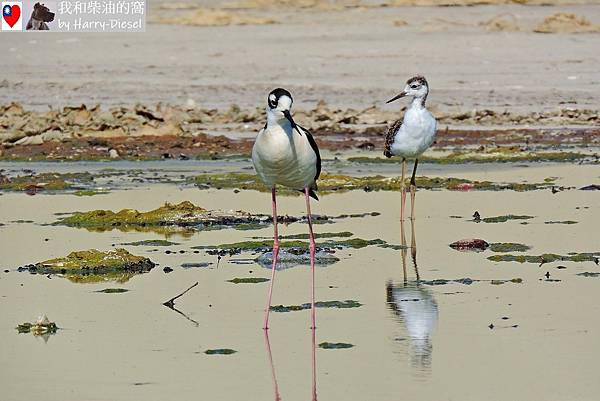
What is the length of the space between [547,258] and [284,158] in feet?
9.06

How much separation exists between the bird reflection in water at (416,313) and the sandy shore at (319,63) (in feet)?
56.8

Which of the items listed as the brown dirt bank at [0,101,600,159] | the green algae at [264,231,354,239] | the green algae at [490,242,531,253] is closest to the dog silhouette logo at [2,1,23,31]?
the brown dirt bank at [0,101,600,159]

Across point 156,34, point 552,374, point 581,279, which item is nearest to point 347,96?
point 156,34

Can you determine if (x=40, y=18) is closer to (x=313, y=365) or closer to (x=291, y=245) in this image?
(x=291, y=245)

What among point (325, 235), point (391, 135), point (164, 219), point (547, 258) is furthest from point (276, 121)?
point (391, 135)

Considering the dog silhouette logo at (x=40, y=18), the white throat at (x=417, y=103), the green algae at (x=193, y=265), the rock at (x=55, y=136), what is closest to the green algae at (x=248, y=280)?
the green algae at (x=193, y=265)

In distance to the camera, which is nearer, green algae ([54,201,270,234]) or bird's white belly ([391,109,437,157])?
green algae ([54,201,270,234])

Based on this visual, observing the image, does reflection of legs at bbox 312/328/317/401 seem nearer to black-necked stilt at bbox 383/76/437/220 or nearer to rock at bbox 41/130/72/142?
black-necked stilt at bbox 383/76/437/220

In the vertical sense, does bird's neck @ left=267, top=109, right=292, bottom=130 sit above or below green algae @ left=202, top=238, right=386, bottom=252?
above

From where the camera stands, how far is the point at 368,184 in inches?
691

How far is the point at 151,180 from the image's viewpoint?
746 inches

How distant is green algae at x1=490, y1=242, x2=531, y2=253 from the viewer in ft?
40.3

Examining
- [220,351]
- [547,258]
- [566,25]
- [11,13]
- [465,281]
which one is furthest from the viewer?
[11,13]

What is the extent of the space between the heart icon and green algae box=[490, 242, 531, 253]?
27.5 m
